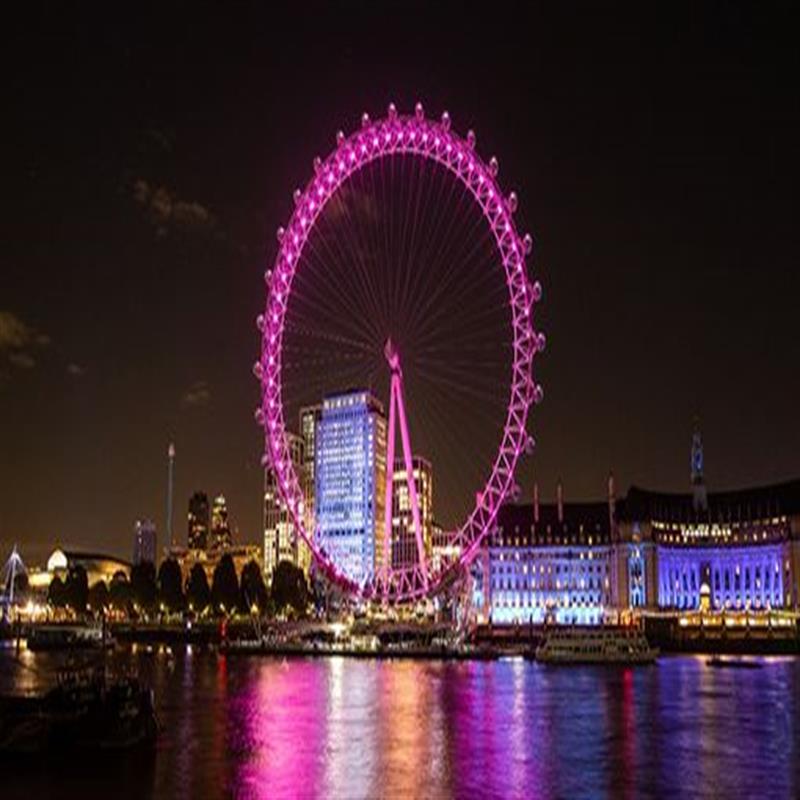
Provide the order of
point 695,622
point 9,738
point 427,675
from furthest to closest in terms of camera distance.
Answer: point 695,622, point 427,675, point 9,738

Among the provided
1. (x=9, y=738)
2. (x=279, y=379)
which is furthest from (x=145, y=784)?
(x=279, y=379)

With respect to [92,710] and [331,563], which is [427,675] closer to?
[331,563]

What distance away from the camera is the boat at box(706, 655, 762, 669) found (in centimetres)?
7625

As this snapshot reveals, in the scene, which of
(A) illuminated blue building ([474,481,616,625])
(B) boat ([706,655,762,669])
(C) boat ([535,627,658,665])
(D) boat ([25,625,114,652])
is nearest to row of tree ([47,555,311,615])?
(D) boat ([25,625,114,652])

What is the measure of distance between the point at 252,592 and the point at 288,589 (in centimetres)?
559

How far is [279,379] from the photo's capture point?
2505 inches

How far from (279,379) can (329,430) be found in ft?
365

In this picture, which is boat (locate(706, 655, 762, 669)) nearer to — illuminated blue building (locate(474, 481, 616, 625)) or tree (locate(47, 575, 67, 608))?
illuminated blue building (locate(474, 481, 616, 625))

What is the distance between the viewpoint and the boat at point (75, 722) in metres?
34.5

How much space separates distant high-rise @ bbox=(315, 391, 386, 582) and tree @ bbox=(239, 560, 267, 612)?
4548cm

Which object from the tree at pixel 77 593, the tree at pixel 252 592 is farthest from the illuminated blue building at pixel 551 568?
the tree at pixel 77 593

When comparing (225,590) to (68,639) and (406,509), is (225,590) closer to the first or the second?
(68,639)

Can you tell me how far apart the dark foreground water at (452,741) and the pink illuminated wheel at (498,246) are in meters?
9.96

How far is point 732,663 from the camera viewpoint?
78.5 meters
